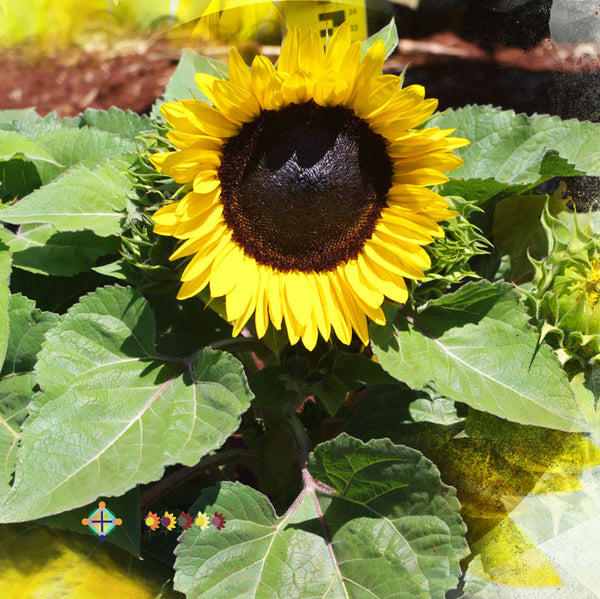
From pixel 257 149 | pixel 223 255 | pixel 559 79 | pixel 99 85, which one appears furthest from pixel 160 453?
pixel 99 85

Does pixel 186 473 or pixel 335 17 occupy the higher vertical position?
pixel 335 17

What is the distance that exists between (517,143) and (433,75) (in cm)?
59

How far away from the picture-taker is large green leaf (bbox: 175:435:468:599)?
2.67 ft

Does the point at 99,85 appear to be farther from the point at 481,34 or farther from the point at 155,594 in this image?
the point at 155,594

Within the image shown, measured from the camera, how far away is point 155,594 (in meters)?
0.93

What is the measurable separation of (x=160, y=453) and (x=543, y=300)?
1.56 ft

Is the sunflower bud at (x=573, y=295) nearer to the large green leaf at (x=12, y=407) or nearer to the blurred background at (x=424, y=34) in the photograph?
the blurred background at (x=424, y=34)

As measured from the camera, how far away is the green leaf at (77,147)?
110 cm

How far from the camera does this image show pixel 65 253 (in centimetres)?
100

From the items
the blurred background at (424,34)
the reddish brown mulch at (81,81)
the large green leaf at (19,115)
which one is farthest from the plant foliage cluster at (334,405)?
the reddish brown mulch at (81,81)

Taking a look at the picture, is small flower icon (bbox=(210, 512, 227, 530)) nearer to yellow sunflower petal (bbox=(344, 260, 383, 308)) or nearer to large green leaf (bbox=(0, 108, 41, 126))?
yellow sunflower petal (bbox=(344, 260, 383, 308))

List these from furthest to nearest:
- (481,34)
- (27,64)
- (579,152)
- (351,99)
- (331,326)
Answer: (27,64), (481,34), (579,152), (331,326), (351,99)

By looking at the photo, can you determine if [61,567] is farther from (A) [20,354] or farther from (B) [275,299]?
(B) [275,299]

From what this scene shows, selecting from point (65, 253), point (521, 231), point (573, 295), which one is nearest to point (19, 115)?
point (65, 253)
